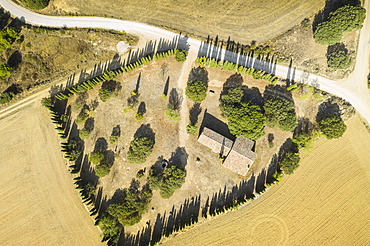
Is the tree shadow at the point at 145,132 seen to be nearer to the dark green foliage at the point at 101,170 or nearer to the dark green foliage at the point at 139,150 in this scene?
the dark green foliage at the point at 139,150

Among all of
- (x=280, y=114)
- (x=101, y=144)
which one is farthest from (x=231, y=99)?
(x=101, y=144)

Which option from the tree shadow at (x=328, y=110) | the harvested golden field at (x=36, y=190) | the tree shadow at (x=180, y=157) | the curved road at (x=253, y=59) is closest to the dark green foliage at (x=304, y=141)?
the tree shadow at (x=328, y=110)

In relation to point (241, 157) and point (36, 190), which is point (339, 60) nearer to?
point (241, 157)

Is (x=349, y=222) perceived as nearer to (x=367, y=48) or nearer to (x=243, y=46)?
(x=367, y=48)

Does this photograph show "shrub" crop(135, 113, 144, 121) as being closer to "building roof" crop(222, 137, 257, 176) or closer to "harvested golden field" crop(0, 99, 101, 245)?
"harvested golden field" crop(0, 99, 101, 245)

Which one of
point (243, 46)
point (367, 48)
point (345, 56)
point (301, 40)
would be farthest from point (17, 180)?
point (367, 48)

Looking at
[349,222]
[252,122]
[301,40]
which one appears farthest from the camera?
[301,40]
